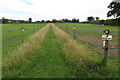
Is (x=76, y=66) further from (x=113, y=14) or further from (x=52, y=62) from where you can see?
(x=113, y=14)

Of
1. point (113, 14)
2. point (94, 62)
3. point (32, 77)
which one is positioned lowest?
point (32, 77)

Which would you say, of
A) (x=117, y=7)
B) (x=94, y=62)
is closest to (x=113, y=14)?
(x=117, y=7)

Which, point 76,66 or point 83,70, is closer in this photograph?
point 83,70

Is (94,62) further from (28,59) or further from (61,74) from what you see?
(28,59)

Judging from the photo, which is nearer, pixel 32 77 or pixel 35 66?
pixel 32 77

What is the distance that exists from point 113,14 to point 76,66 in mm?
49496

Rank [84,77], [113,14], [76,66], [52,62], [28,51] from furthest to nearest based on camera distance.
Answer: [113,14], [28,51], [52,62], [76,66], [84,77]

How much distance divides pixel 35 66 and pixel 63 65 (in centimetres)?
98

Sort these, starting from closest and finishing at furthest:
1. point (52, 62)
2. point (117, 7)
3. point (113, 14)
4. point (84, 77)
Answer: point (84, 77) → point (52, 62) → point (117, 7) → point (113, 14)

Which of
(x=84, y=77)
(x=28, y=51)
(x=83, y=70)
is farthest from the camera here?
(x=28, y=51)

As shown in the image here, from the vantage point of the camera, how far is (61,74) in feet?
10.5

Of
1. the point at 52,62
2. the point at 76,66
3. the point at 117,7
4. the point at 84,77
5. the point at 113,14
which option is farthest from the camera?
the point at 113,14

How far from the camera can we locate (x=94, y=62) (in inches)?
148

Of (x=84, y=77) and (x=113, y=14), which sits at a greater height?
(x=113, y=14)
